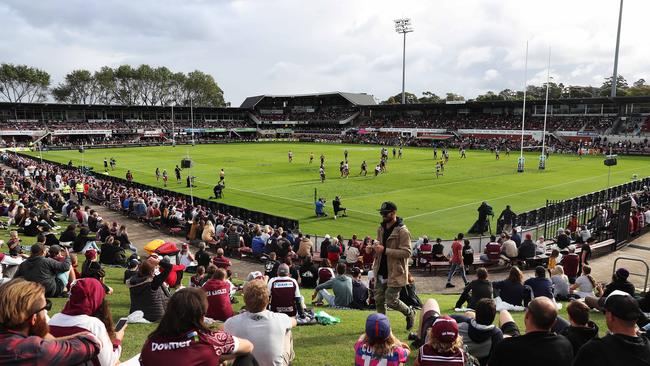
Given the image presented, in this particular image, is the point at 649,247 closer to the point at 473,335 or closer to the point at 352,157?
the point at 473,335

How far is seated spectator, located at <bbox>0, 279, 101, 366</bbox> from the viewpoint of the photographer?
3014 millimetres

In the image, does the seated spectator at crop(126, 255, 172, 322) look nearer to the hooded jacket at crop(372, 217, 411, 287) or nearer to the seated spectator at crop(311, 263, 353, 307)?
the seated spectator at crop(311, 263, 353, 307)

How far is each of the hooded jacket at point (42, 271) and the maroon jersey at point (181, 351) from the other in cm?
574

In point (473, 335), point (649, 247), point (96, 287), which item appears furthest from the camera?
point (649, 247)

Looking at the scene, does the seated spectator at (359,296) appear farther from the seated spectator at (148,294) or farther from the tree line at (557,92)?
the tree line at (557,92)

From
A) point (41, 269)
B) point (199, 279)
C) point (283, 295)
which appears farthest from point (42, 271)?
point (283, 295)

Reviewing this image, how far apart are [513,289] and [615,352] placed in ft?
17.8

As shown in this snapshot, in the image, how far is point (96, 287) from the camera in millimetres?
4297

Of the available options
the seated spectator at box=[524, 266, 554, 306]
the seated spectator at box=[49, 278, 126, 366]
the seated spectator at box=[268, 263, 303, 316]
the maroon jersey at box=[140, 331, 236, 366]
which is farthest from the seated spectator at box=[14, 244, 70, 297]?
the seated spectator at box=[524, 266, 554, 306]

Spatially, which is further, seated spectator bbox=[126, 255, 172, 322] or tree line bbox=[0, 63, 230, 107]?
tree line bbox=[0, 63, 230, 107]

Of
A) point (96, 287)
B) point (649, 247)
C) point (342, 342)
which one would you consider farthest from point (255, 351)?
point (649, 247)

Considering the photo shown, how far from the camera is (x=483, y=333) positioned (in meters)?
5.30

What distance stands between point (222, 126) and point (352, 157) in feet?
207

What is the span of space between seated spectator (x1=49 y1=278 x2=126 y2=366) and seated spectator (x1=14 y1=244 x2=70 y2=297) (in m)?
4.56
